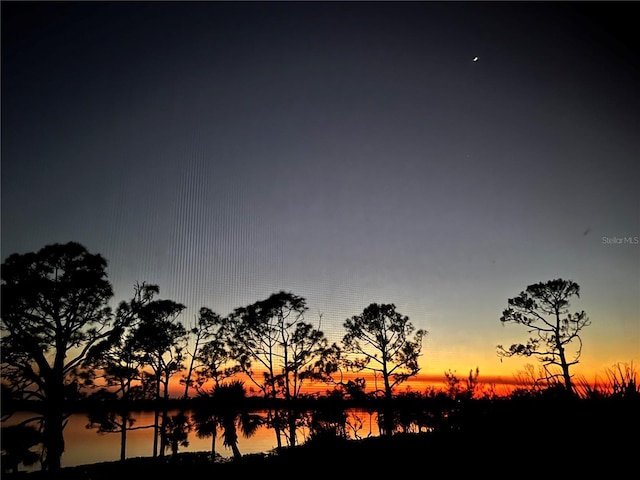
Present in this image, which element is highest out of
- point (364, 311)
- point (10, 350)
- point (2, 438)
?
point (364, 311)

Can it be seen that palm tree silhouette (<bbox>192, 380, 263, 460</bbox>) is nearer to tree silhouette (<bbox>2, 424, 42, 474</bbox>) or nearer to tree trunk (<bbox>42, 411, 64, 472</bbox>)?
tree trunk (<bbox>42, 411, 64, 472</bbox>)

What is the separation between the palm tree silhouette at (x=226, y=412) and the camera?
1875 centimetres

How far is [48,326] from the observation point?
13812 millimetres

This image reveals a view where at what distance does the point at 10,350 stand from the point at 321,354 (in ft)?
72.7

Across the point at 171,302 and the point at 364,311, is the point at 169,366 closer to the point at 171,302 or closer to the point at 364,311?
the point at 171,302

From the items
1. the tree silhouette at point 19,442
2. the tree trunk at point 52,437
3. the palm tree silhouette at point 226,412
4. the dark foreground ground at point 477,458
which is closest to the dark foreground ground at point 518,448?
the dark foreground ground at point 477,458

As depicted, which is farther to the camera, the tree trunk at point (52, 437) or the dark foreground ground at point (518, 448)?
the tree trunk at point (52, 437)

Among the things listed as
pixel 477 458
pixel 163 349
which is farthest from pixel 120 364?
pixel 477 458

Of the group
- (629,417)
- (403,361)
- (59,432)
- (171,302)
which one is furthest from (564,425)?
(171,302)

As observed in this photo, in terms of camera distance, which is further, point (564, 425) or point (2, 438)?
point (2, 438)

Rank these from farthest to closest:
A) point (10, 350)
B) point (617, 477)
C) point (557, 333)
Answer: point (557, 333), point (10, 350), point (617, 477)

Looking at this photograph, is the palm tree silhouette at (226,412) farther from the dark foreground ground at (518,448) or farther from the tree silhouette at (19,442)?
the dark foreground ground at (518,448)

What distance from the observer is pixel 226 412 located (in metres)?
18.9

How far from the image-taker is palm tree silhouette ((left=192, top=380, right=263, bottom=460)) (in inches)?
738
